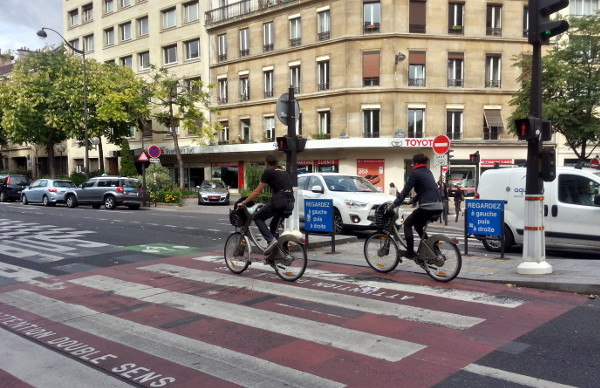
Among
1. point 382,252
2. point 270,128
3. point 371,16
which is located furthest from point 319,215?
point 270,128

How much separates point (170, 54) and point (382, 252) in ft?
122

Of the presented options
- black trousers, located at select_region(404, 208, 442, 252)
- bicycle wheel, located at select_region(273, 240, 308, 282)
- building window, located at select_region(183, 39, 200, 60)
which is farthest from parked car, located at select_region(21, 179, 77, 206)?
black trousers, located at select_region(404, 208, 442, 252)

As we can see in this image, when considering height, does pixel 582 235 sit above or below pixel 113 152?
below

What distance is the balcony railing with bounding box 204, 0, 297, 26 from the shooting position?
34719 millimetres

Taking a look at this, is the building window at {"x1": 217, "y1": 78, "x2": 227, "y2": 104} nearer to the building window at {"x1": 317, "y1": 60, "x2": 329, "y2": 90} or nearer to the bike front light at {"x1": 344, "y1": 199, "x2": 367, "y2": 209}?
the building window at {"x1": 317, "y1": 60, "x2": 329, "y2": 90}

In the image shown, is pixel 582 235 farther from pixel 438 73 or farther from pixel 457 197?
pixel 438 73

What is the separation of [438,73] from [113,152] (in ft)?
96.5

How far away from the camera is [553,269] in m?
8.07

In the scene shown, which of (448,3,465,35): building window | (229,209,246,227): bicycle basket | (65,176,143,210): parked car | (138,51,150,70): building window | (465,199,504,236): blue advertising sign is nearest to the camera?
(229,209,246,227): bicycle basket

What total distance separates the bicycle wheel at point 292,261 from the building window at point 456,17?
26528 mm

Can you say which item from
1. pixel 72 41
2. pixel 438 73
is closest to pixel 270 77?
pixel 438 73

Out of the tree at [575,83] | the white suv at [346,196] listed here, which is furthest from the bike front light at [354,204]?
the tree at [575,83]

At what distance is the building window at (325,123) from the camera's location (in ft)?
105

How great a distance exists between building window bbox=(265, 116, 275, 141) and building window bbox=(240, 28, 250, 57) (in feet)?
17.1
